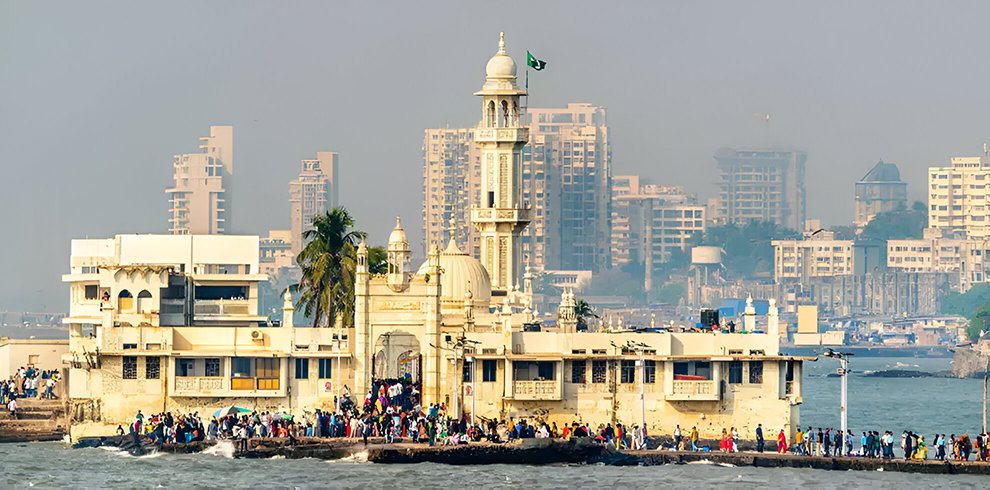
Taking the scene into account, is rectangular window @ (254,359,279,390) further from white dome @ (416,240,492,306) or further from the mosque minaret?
the mosque minaret

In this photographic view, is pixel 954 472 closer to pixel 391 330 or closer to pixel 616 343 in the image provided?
pixel 616 343

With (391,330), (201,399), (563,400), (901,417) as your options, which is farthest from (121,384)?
(901,417)

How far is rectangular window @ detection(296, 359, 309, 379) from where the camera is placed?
322 ft

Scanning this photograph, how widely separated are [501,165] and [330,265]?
16464mm

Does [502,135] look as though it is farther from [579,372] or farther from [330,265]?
[579,372]

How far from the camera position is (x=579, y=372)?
318 ft

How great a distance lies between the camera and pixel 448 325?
10162 centimetres

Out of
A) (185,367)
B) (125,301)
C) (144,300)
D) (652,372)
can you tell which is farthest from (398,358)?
(652,372)

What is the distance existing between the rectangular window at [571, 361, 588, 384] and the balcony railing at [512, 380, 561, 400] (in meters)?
0.72

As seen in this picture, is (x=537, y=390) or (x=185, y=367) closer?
(x=537, y=390)

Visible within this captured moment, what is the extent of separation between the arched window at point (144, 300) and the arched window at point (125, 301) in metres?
0.29

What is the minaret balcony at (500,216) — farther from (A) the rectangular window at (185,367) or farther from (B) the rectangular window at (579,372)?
(A) the rectangular window at (185,367)

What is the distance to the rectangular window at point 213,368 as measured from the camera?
97.7 meters

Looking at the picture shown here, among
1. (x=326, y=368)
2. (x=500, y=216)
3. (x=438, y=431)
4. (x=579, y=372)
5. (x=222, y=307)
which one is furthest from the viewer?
(x=500, y=216)
